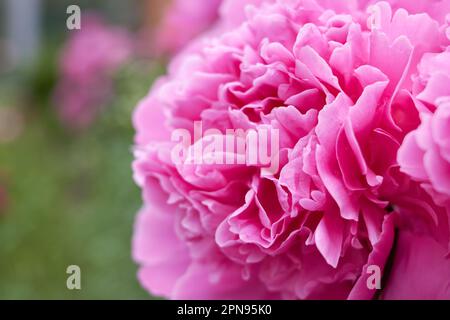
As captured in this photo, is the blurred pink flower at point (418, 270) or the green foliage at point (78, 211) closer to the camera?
the blurred pink flower at point (418, 270)

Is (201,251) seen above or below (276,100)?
below

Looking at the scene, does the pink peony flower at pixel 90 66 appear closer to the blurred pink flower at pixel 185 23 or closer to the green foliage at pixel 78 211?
the green foliage at pixel 78 211

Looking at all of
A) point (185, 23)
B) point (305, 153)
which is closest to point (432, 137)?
point (305, 153)

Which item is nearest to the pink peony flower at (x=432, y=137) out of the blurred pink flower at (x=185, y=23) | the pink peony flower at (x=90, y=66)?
the blurred pink flower at (x=185, y=23)

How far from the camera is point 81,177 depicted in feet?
11.1

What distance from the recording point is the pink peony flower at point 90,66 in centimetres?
269

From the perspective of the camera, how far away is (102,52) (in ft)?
8.87

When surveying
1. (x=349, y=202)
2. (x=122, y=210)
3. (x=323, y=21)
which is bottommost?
(x=122, y=210)

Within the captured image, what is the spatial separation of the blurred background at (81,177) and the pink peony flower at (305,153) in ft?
3.40

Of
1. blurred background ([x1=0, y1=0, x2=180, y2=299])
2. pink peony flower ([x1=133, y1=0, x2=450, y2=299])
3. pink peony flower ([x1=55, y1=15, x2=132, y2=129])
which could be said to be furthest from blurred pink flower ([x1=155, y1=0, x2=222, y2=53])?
pink peony flower ([x1=133, y1=0, x2=450, y2=299])

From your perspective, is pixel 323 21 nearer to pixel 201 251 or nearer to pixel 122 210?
pixel 201 251

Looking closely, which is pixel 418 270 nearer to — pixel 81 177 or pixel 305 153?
pixel 305 153
